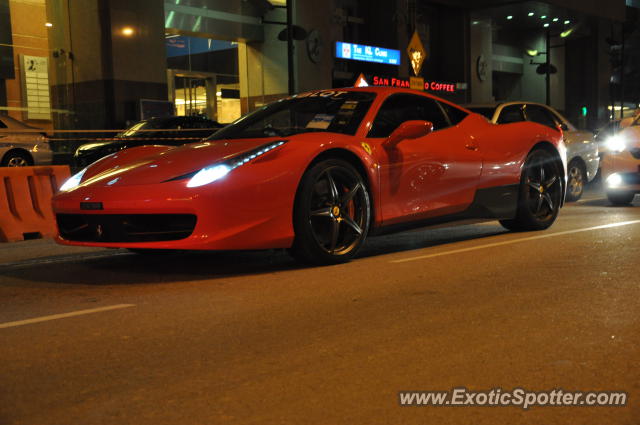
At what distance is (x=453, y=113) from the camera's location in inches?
281

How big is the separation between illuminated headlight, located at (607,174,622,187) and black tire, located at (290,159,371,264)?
593 centimetres

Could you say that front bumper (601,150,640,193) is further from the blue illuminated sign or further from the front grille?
the blue illuminated sign

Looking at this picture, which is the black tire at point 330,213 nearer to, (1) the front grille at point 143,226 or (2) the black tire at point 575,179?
(1) the front grille at point 143,226

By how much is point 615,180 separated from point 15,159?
35.9ft

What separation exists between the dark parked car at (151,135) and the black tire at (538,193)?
863cm

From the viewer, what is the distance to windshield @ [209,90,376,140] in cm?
615

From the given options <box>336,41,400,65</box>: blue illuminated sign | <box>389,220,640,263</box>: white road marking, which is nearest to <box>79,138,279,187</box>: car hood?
<box>389,220,640,263</box>: white road marking

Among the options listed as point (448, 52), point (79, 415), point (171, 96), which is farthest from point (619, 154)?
point (448, 52)

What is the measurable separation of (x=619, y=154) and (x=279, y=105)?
588 centimetres

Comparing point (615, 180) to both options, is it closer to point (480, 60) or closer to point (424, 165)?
point (424, 165)

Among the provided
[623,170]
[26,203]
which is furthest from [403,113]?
[623,170]

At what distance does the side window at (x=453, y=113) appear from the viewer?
7.07 m

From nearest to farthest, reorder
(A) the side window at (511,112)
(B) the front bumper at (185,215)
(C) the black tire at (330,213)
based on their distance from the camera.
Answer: (B) the front bumper at (185,215) → (C) the black tire at (330,213) → (A) the side window at (511,112)

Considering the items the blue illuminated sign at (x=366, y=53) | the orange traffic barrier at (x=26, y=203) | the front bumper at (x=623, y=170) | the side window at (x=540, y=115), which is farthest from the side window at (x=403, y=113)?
the blue illuminated sign at (x=366, y=53)
